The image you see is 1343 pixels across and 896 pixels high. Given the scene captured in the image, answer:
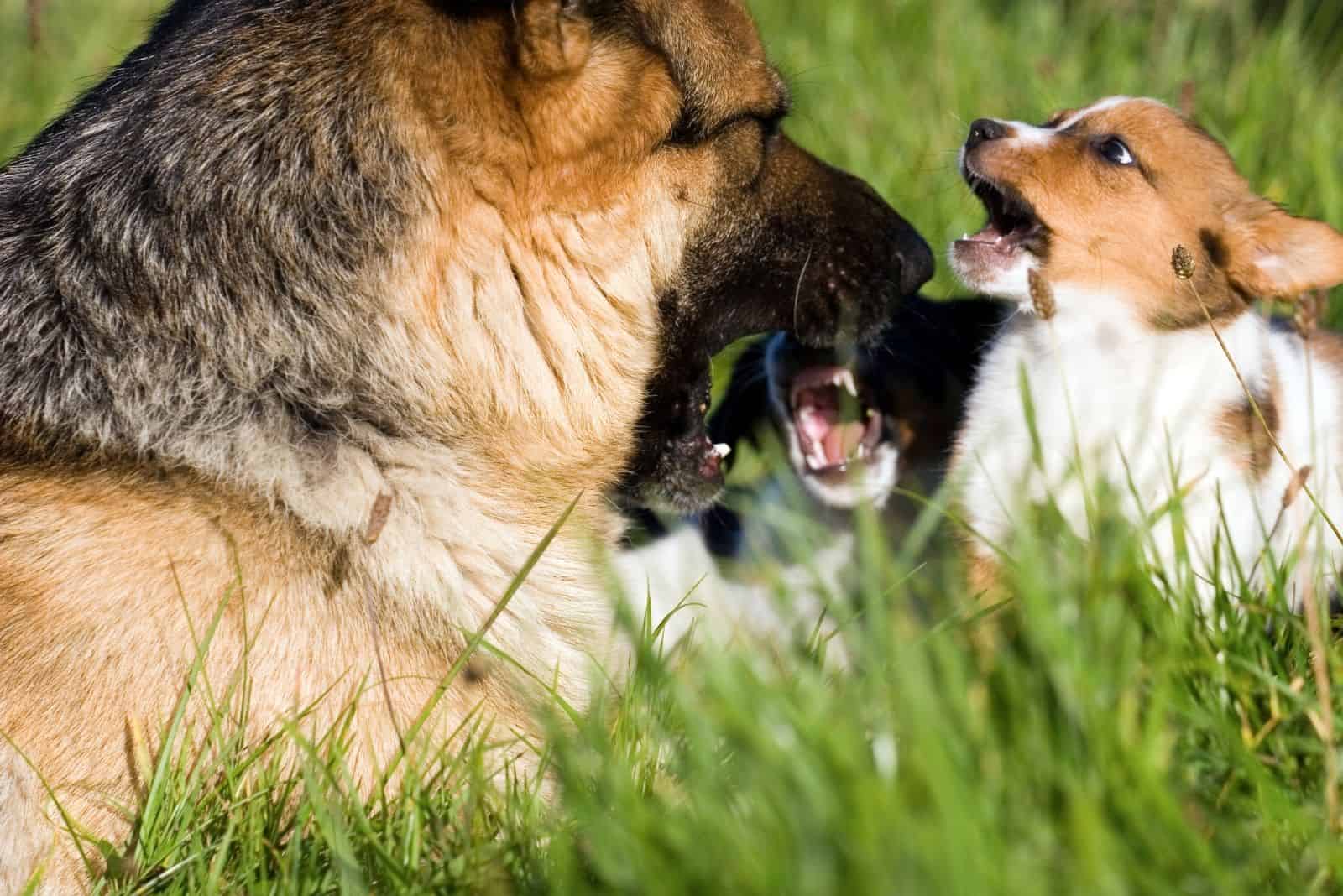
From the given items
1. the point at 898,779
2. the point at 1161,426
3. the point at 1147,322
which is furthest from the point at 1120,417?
the point at 898,779

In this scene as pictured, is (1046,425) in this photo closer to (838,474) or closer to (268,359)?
(838,474)

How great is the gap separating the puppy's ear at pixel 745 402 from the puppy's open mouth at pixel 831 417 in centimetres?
13

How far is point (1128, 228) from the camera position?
2.90 metres

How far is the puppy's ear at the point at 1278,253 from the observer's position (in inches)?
109

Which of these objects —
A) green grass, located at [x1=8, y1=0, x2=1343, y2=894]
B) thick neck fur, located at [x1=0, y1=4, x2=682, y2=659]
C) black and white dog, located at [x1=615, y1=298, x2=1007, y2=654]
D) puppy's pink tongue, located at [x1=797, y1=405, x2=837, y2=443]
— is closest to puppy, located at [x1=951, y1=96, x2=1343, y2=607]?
black and white dog, located at [x1=615, y1=298, x2=1007, y2=654]

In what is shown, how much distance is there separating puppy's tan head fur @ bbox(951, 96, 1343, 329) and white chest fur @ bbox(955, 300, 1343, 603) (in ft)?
0.23

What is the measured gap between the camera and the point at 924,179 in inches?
188

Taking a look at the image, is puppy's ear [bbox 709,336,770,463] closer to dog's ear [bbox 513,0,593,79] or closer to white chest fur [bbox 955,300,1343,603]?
white chest fur [bbox 955,300,1343,603]

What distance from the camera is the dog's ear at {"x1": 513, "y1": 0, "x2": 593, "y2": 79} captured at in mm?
2146

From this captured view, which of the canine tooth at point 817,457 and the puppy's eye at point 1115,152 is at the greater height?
the puppy's eye at point 1115,152

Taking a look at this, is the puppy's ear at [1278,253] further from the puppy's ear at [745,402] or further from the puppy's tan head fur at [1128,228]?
the puppy's ear at [745,402]

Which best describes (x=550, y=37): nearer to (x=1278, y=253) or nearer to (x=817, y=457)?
(x=817, y=457)

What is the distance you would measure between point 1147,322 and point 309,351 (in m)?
1.80

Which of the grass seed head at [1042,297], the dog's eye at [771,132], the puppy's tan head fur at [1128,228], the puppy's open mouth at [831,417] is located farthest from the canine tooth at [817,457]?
the dog's eye at [771,132]
